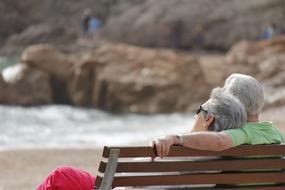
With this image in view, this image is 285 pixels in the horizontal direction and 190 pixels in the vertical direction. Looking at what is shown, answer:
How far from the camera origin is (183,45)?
34031 millimetres

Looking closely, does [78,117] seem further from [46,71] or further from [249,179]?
[249,179]

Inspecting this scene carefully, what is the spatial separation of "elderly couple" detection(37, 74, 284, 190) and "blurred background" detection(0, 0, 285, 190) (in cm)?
459

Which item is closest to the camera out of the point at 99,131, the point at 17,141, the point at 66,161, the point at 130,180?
the point at 130,180

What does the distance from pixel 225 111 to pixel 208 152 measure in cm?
25

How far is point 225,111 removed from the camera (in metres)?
4.00

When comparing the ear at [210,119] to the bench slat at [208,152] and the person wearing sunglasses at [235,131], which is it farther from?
the bench slat at [208,152]

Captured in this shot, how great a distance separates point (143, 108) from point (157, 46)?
12.5 metres

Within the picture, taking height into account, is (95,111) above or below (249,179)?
above

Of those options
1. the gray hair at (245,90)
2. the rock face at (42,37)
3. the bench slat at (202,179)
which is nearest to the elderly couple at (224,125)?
the gray hair at (245,90)

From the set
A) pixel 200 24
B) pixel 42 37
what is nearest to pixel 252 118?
pixel 42 37

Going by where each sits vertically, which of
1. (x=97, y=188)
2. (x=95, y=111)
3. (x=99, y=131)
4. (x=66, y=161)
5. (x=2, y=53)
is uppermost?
(x=2, y=53)

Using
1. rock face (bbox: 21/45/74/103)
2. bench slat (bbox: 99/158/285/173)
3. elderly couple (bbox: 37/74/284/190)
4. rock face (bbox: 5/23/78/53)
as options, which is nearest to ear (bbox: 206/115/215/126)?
elderly couple (bbox: 37/74/284/190)

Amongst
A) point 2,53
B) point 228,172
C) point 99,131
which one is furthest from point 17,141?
point 2,53

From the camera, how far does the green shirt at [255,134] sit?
13.0 feet
